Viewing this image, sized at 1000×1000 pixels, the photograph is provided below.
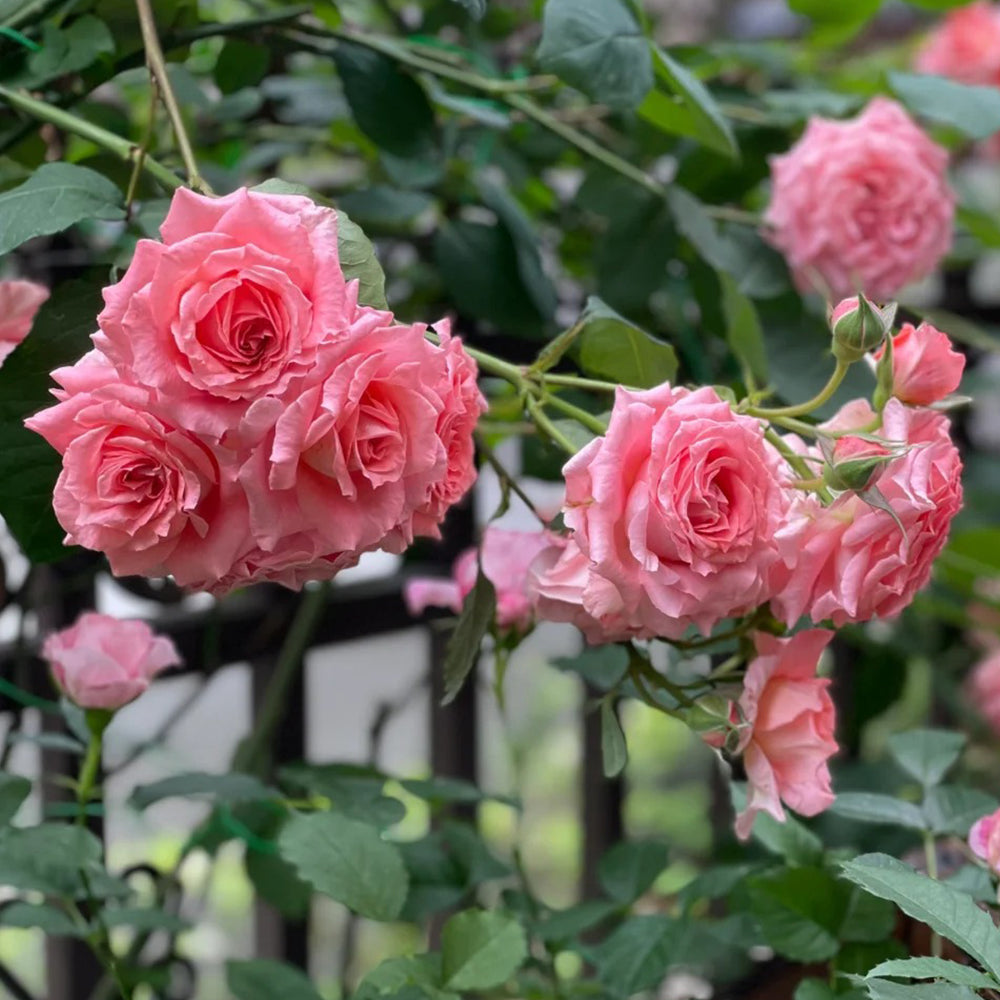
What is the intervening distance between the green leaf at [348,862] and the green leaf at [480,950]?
0.03 m

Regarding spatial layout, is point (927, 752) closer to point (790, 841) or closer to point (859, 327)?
point (790, 841)

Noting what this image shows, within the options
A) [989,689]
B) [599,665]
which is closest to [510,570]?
[599,665]

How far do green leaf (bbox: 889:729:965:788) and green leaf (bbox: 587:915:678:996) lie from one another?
158 mm

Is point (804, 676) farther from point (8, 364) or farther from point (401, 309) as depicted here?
point (401, 309)

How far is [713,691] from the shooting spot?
485 mm

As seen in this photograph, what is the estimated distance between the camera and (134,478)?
1.23 feet

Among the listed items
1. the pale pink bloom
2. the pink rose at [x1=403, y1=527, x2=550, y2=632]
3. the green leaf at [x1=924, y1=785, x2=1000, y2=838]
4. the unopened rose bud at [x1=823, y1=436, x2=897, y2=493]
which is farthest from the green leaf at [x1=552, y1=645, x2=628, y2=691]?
the pale pink bloom

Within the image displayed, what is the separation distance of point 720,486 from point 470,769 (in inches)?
34.1

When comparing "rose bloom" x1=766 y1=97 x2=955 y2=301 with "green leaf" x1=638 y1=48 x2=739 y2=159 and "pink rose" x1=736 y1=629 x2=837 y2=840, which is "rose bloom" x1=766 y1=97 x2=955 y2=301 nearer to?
"green leaf" x1=638 y1=48 x2=739 y2=159

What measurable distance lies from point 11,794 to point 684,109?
1.69 feet

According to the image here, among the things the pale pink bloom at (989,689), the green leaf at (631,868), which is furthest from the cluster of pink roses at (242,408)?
the pale pink bloom at (989,689)

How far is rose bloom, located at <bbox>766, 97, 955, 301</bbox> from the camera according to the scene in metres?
0.81

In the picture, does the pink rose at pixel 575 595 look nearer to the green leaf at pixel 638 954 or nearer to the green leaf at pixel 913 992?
the green leaf at pixel 913 992

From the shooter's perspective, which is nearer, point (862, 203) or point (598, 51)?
point (598, 51)
